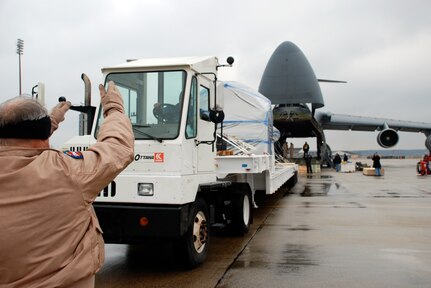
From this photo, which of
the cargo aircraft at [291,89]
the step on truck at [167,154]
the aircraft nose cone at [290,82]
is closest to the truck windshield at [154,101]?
the step on truck at [167,154]

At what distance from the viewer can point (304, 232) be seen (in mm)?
7961

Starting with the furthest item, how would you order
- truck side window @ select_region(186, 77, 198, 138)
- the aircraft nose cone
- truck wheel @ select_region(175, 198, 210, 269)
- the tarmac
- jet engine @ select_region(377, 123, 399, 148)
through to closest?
jet engine @ select_region(377, 123, 399, 148) < the aircraft nose cone < truck side window @ select_region(186, 77, 198, 138) < truck wheel @ select_region(175, 198, 210, 269) < the tarmac

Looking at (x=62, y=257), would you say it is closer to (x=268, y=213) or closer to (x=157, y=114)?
(x=157, y=114)

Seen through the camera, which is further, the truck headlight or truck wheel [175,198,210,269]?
truck wheel [175,198,210,269]

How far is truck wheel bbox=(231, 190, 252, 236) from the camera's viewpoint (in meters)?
7.24

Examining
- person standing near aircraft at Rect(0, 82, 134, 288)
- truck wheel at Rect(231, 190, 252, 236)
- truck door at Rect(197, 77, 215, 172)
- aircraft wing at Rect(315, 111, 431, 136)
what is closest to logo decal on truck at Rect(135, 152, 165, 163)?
truck door at Rect(197, 77, 215, 172)

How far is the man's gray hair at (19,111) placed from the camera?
1770 millimetres

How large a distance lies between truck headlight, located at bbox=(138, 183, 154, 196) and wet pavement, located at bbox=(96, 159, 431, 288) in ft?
3.51

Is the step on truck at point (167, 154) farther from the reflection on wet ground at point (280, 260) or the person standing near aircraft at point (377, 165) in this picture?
the person standing near aircraft at point (377, 165)

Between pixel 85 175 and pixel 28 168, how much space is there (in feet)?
0.74

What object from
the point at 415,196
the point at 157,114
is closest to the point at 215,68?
the point at 157,114

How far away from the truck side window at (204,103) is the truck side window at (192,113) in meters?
0.15

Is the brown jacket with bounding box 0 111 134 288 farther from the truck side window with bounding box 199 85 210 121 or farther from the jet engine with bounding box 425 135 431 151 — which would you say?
the jet engine with bounding box 425 135 431 151

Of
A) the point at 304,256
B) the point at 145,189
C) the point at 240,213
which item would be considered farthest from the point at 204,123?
the point at 304,256
